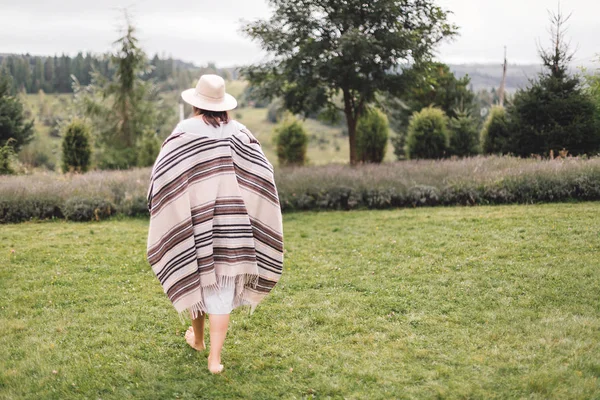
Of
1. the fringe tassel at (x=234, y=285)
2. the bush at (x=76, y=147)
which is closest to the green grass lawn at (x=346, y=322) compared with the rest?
the fringe tassel at (x=234, y=285)

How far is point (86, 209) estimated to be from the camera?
1002 cm

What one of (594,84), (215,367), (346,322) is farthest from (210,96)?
(594,84)

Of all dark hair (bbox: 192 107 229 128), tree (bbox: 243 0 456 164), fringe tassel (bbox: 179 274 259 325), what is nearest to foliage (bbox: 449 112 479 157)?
tree (bbox: 243 0 456 164)

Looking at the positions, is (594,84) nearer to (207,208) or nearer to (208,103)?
(208,103)

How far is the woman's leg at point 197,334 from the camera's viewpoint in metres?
4.18

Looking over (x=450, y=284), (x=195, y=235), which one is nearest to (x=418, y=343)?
(x=450, y=284)

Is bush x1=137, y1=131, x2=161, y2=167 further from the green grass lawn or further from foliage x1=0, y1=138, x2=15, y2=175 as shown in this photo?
the green grass lawn

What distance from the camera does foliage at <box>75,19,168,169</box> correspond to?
2248 centimetres

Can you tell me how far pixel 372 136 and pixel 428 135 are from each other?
211 cm

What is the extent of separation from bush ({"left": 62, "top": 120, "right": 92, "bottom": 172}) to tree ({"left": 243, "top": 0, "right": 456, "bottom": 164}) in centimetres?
647

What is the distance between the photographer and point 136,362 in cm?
410

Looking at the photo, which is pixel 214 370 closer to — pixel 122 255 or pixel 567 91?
pixel 122 255

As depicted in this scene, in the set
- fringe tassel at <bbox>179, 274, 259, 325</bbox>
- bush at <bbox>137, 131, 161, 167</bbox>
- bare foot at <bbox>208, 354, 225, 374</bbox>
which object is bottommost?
bare foot at <bbox>208, 354, 225, 374</bbox>

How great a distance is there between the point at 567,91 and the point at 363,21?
566 centimetres
